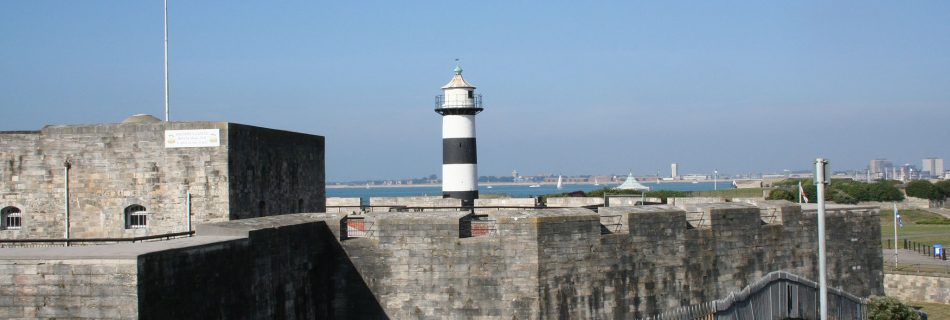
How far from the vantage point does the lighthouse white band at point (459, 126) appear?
3497 cm

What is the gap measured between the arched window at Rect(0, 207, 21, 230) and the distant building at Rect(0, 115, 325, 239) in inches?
0.8

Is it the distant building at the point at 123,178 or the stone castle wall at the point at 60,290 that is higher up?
the distant building at the point at 123,178

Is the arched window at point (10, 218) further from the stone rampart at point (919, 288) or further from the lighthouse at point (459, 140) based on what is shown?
the stone rampart at point (919, 288)

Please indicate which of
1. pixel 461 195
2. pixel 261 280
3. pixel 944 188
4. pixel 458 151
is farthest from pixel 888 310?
pixel 944 188

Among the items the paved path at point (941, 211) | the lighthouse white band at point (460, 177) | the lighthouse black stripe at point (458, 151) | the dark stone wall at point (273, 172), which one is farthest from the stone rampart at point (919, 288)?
the paved path at point (941, 211)

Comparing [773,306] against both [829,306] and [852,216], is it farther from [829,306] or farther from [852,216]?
[852,216]

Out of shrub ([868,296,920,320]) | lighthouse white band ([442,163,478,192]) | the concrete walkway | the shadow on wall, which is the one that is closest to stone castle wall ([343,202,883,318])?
the shadow on wall

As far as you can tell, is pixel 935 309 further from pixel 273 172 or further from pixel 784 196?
pixel 784 196

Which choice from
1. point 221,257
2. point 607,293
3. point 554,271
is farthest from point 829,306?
point 221,257

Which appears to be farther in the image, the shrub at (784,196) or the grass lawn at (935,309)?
the shrub at (784,196)

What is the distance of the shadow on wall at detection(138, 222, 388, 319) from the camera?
10.6 metres

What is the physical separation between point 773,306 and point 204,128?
11251 mm

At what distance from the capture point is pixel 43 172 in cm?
1855

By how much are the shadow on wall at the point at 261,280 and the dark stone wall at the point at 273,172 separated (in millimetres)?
3573
